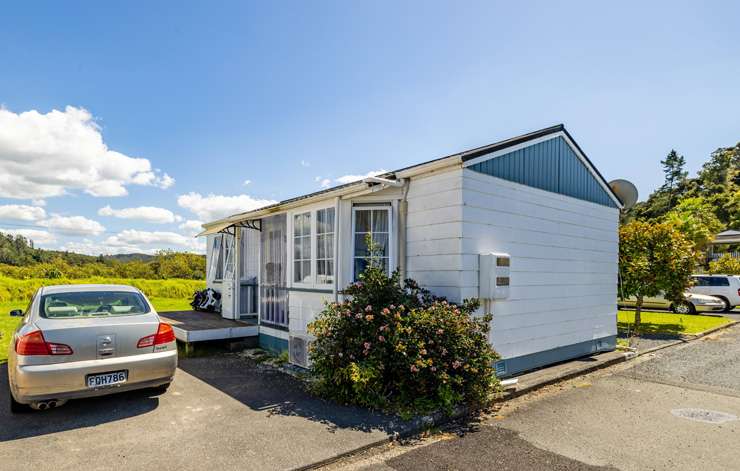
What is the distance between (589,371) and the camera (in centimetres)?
722

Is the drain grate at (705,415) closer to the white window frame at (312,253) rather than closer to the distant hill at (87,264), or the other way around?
the white window frame at (312,253)

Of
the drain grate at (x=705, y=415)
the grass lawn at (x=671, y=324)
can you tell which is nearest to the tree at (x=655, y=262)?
the grass lawn at (x=671, y=324)

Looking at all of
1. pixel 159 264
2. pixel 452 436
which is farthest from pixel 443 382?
pixel 159 264

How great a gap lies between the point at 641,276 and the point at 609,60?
289 inches

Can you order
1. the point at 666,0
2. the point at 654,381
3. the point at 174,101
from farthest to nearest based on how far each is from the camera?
1. the point at 174,101
2. the point at 654,381
3. the point at 666,0

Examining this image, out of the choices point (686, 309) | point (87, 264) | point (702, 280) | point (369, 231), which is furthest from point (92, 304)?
point (87, 264)

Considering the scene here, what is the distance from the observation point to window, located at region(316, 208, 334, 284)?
689 centimetres

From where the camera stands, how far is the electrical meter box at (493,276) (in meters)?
5.79

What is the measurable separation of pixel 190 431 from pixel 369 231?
377 centimetres

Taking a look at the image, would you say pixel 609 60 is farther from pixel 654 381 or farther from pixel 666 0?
pixel 654 381

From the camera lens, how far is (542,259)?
7.05 m

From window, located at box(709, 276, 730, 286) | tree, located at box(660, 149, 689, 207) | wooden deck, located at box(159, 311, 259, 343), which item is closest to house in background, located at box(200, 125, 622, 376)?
wooden deck, located at box(159, 311, 259, 343)

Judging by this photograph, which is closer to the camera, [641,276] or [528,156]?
[528,156]

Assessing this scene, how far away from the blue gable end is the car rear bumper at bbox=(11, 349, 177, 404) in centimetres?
512
